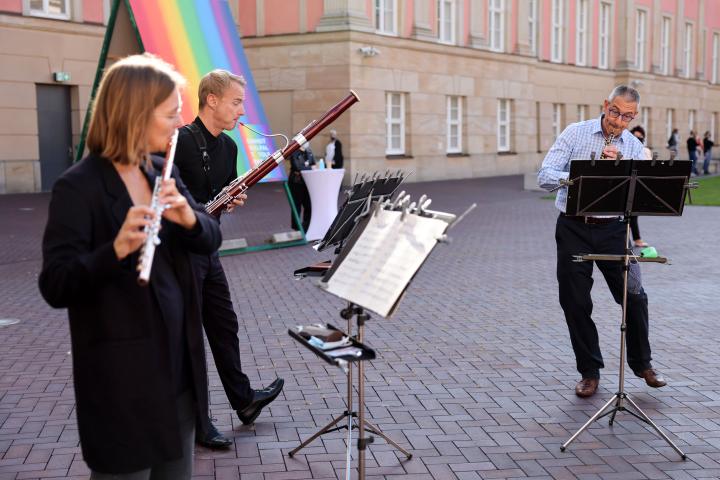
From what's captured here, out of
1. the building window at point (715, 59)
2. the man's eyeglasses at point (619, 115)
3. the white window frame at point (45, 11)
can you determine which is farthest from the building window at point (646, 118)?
the man's eyeglasses at point (619, 115)

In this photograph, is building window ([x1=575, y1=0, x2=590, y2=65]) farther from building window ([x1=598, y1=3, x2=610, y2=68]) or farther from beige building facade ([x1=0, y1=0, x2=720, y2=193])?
building window ([x1=598, y1=3, x2=610, y2=68])

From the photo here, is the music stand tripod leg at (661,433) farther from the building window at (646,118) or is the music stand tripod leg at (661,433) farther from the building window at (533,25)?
the building window at (646,118)

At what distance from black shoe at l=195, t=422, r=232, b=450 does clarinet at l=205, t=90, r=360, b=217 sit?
3.73ft

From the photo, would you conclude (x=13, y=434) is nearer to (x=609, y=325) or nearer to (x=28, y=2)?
(x=609, y=325)


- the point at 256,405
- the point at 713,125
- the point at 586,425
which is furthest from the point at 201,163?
the point at 713,125

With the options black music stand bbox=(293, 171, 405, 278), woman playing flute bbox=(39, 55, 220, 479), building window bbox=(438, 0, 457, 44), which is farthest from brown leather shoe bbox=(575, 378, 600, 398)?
building window bbox=(438, 0, 457, 44)

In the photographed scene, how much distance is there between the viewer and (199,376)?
120 inches

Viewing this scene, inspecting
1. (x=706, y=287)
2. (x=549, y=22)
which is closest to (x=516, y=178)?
(x=549, y=22)

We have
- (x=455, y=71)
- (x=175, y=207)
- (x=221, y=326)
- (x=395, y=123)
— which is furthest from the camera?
(x=455, y=71)

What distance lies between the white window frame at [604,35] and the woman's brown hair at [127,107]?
43871mm

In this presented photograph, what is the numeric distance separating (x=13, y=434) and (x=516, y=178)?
30142mm

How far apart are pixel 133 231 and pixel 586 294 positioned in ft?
13.0

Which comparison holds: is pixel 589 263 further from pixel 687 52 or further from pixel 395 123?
pixel 687 52

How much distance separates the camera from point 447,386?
615 cm
